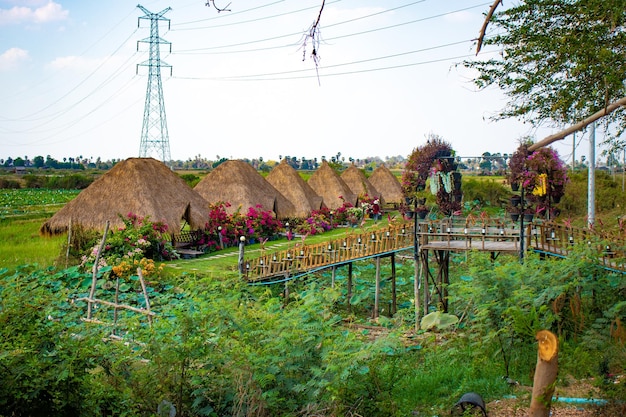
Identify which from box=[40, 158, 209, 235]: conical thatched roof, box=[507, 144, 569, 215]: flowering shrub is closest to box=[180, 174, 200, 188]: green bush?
box=[40, 158, 209, 235]: conical thatched roof

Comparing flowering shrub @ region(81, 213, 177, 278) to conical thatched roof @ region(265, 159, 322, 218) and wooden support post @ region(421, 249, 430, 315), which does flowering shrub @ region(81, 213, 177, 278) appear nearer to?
wooden support post @ region(421, 249, 430, 315)

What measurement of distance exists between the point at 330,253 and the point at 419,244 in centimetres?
285

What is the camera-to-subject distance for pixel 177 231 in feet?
69.6

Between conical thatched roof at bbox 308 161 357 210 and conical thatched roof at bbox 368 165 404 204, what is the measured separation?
21.3ft

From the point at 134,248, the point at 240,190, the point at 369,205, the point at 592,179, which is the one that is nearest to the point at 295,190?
the point at 240,190

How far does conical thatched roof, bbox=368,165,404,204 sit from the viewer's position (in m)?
43.9

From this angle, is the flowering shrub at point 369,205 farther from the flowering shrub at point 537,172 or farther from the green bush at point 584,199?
the flowering shrub at point 537,172

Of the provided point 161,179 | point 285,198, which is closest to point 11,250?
point 161,179

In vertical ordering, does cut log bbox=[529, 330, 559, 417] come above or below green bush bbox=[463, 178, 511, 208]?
below

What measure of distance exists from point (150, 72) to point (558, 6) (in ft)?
91.9

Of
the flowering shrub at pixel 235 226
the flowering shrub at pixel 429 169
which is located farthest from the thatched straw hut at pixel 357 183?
the flowering shrub at pixel 429 169

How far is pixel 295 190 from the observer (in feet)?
106

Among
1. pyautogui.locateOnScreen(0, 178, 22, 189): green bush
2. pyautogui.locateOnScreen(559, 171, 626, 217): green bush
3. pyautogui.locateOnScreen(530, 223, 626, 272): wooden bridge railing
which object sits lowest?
pyautogui.locateOnScreen(530, 223, 626, 272): wooden bridge railing

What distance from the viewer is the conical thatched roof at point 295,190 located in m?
31.6
